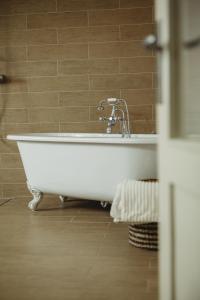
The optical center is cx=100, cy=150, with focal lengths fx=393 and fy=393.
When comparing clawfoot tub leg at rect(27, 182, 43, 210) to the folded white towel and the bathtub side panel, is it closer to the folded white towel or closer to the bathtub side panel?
the bathtub side panel

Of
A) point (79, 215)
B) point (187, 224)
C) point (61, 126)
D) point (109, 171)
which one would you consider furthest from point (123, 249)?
point (61, 126)

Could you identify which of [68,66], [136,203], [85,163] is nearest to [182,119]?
[136,203]

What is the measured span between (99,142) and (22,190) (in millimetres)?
1508

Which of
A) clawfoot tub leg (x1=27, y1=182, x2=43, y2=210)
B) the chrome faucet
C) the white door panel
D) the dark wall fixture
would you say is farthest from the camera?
A: the dark wall fixture

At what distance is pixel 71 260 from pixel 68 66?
2376 millimetres

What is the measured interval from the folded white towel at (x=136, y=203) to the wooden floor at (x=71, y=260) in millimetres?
219

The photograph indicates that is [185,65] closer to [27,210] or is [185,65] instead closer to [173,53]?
[173,53]

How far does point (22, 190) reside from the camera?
4273 mm

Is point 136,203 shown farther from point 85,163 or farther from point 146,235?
point 85,163

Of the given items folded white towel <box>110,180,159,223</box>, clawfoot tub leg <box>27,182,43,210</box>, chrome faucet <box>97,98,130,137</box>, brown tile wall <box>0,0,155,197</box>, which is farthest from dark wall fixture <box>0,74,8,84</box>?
folded white towel <box>110,180,159,223</box>

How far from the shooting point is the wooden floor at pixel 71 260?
6.21 feet

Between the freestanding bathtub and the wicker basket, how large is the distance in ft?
2.01

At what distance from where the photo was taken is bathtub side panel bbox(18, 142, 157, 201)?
9.98 ft

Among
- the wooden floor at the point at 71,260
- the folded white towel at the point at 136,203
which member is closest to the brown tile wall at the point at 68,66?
the wooden floor at the point at 71,260
